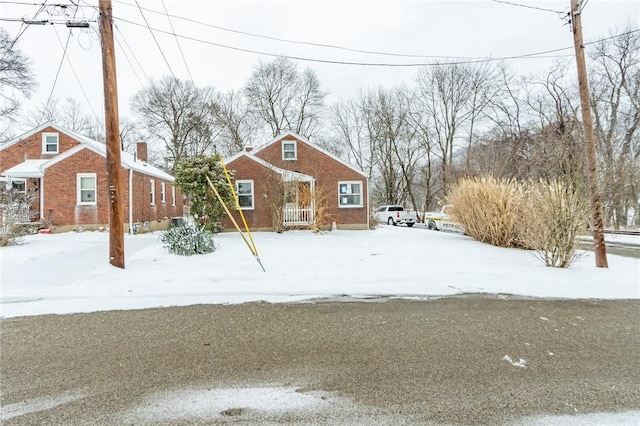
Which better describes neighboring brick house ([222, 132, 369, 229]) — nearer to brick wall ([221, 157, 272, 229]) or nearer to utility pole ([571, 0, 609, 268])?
brick wall ([221, 157, 272, 229])

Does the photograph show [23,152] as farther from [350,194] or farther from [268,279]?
[268,279]

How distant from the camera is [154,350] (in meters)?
3.87

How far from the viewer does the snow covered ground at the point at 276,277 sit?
6.14 meters

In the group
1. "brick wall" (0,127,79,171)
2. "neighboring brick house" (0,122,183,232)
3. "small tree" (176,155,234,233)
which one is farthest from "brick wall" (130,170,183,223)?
"brick wall" (0,127,79,171)

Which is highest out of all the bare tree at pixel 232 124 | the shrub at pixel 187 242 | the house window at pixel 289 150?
the bare tree at pixel 232 124

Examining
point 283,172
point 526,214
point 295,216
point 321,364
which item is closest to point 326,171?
point 283,172

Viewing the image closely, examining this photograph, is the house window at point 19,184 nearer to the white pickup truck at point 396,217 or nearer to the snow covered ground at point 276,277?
the snow covered ground at point 276,277

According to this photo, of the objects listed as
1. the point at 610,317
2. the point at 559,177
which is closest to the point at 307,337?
the point at 610,317

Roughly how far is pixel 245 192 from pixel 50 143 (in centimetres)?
1360

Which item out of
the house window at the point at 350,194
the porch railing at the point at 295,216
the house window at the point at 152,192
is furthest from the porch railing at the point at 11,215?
the house window at the point at 350,194

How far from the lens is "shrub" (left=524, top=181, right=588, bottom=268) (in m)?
8.21

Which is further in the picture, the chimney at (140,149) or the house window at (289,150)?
the chimney at (140,149)

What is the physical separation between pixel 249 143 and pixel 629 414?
38799mm

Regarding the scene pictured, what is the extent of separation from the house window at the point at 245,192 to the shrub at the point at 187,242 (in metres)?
6.75
